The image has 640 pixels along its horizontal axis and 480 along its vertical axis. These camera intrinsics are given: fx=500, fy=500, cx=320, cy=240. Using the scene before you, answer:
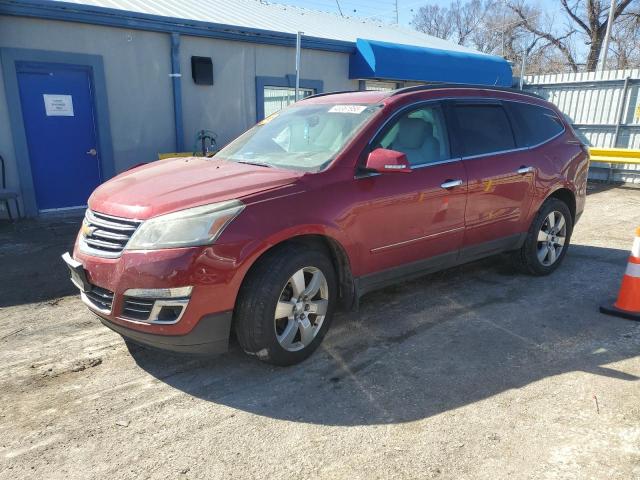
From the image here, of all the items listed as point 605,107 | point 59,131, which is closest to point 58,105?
point 59,131

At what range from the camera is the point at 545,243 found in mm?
5270

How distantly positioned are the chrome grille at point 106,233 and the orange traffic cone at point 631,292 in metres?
3.93

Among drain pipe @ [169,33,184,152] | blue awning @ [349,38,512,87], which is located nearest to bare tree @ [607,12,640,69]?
blue awning @ [349,38,512,87]

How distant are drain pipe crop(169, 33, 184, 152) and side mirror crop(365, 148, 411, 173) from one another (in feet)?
22.6

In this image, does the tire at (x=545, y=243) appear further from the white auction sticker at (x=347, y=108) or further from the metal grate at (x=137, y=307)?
the metal grate at (x=137, y=307)

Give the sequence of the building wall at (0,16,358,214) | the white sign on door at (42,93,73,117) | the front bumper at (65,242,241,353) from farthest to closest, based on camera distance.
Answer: the white sign on door at (42,93,73,117) → the building wall at (0,16,358,214) → the front bumper at (65,242,241,353)

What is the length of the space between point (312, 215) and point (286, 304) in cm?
61

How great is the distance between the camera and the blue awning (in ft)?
38.5

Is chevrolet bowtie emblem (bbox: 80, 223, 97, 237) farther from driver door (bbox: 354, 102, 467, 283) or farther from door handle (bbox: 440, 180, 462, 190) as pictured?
door handle (bbox: 440, 180, 462, 190)

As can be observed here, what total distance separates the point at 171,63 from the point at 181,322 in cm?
759

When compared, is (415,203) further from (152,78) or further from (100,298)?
(152,78)

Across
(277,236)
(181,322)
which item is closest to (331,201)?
(277,236)

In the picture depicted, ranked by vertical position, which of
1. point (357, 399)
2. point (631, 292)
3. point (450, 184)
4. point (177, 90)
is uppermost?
point (177, 90)

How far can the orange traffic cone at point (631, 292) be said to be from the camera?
13.9 feet
